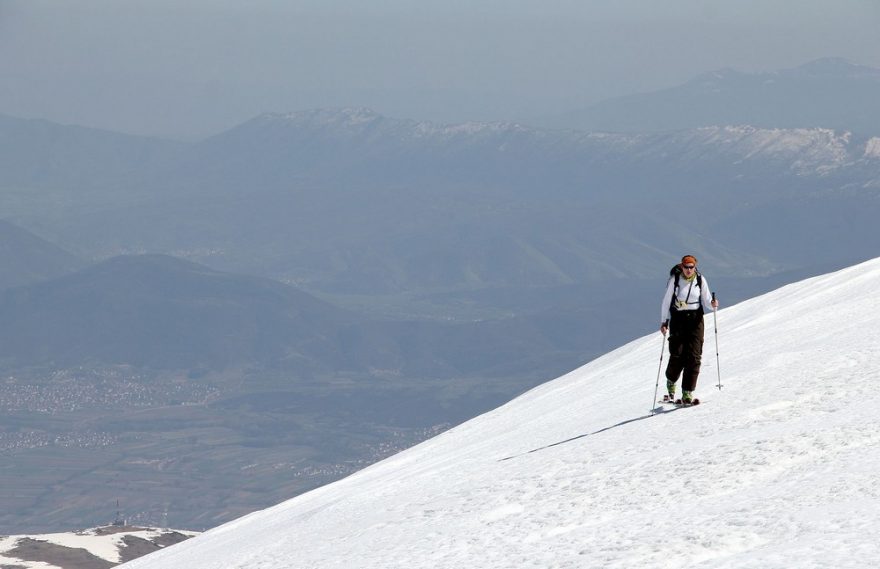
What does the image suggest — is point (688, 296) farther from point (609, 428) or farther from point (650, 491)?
point (650, 491)

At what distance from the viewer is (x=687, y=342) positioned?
2503 centimetres

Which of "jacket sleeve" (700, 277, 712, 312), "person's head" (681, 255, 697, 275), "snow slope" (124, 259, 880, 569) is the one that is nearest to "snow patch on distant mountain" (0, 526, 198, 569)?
"snow slope" (124, 259, 880, 569)

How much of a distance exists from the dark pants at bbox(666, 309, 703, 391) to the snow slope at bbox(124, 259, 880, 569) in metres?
0.74

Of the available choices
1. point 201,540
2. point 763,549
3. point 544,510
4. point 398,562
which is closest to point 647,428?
point 544,510

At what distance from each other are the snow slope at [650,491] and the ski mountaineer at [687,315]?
2.60 ft

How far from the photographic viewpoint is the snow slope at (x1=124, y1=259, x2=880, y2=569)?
15.7 m

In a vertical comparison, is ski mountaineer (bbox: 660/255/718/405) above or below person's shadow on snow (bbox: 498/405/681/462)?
above

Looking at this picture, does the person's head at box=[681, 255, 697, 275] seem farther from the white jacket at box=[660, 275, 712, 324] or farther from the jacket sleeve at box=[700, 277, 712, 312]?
the jacket sleeve at box=[700, 277, 712, 312]

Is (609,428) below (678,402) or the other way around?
below

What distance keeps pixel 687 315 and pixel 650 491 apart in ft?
22.7

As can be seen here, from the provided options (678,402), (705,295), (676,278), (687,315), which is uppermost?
(676,278)

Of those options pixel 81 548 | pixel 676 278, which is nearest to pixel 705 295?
pixel 676 278

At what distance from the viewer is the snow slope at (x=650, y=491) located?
15.7 meters

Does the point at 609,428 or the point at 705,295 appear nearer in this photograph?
the point at 705,295
